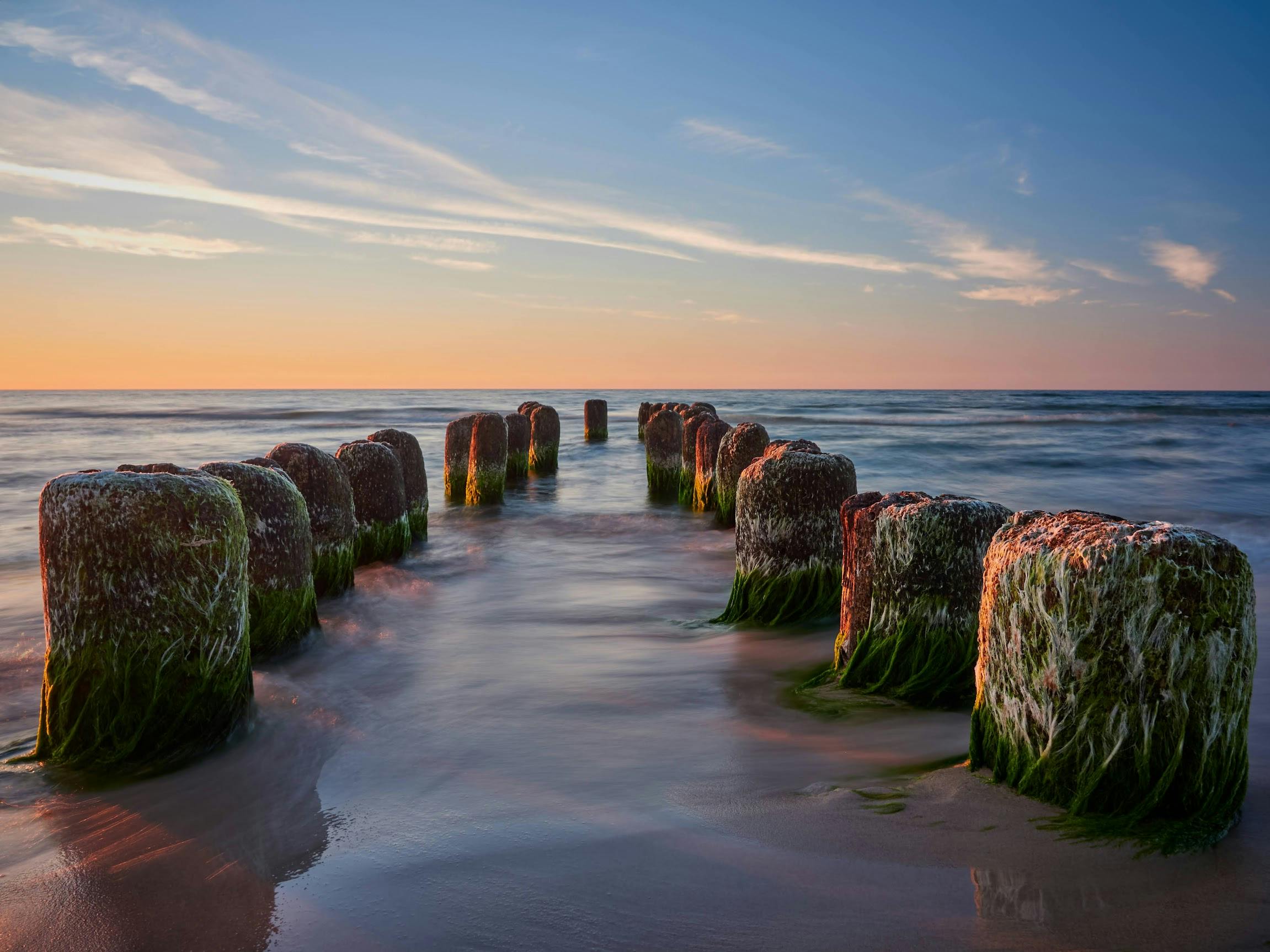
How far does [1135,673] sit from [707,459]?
9.09 meters

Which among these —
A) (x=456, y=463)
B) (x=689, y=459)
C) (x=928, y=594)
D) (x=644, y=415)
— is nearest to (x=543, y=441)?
(x=456, y=463)

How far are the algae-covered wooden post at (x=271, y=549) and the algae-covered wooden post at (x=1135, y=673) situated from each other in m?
3.88

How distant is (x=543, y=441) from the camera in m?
17.4

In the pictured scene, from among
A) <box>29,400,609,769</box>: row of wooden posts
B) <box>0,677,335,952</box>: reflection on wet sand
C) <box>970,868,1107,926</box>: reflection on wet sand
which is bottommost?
<box>0,677,335,952</box>: reflection on wet sand

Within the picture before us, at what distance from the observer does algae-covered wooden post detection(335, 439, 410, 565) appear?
7.59 meters

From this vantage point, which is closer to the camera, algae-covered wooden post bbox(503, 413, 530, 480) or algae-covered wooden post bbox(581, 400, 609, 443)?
algae-covered wooden post bbox(503, 413, 530, 480)

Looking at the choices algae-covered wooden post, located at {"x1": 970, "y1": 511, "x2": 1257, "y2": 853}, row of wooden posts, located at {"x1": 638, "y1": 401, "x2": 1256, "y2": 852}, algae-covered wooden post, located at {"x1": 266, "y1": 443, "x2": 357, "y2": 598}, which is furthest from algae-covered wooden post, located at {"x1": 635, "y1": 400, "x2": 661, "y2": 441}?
algae-covered wooden post, located at {"x1": 970, "y1": 511, "x2": 1257, "y2": 853}

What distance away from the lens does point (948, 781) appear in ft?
9.39

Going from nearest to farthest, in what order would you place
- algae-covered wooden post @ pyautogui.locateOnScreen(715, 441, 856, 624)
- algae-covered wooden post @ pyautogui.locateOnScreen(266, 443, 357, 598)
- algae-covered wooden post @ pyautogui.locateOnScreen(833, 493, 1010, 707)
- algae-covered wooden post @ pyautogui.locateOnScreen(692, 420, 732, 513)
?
algae-covered wooden post @ pyautogui.locateOnScreen(833, 493, 1010, 707), algae-covered wooden post @ pyautogui.locateOnScreen(715, 441, 856, 624), algae-covered wooden post @ pyautogui.locateOnScreen(266, 443, 357, 598), algae-covered wooden post @ pyautogui.locateOnScreen(692, 420, 732, 513)

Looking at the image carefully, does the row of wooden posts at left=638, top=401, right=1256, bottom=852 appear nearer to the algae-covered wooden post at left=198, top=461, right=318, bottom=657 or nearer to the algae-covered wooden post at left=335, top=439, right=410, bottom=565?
the algae-covered wooden post at left=198, top=461, right=318, bottom=657

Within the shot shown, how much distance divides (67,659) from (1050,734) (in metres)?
3.48

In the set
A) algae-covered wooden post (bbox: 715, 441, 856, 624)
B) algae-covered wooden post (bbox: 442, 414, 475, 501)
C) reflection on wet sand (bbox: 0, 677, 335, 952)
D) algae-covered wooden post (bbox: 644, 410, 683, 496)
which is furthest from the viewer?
algae-covered wooden post (bbox: 644, 410, 683, 496)

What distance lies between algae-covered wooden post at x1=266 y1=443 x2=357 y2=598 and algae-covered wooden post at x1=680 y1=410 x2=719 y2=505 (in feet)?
21.0

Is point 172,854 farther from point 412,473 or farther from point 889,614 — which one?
point 412,473
